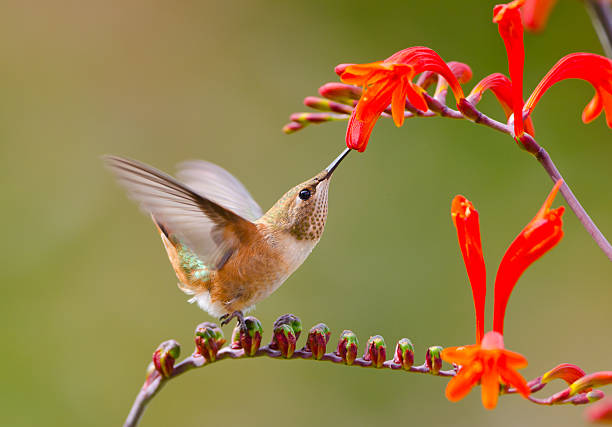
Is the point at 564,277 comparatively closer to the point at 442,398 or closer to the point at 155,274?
the point at 442,398

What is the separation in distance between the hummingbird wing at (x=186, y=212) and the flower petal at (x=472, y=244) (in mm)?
720

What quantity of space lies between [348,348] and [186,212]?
721 millimetres

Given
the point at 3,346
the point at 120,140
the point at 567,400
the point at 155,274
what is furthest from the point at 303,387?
the point at 567,400

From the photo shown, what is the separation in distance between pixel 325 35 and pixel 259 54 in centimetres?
54

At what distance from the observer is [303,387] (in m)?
4.09

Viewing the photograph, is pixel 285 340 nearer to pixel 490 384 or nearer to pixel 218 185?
Result: pixel 490 384

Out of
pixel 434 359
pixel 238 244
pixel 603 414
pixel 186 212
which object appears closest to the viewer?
pixel 603 414

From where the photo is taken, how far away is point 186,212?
75.0 inches

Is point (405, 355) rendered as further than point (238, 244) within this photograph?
No

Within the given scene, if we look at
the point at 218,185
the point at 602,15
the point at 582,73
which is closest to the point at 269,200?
the point at 218,185

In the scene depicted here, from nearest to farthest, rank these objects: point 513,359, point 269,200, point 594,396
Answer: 1. point 513,359
2. point 594,396
3. point 269,200

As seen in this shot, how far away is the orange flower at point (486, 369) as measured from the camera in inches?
47.5

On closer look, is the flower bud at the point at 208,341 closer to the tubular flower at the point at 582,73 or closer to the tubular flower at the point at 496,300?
the tubular flower at the point at 496,300

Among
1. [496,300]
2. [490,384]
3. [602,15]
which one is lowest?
[490,384]
